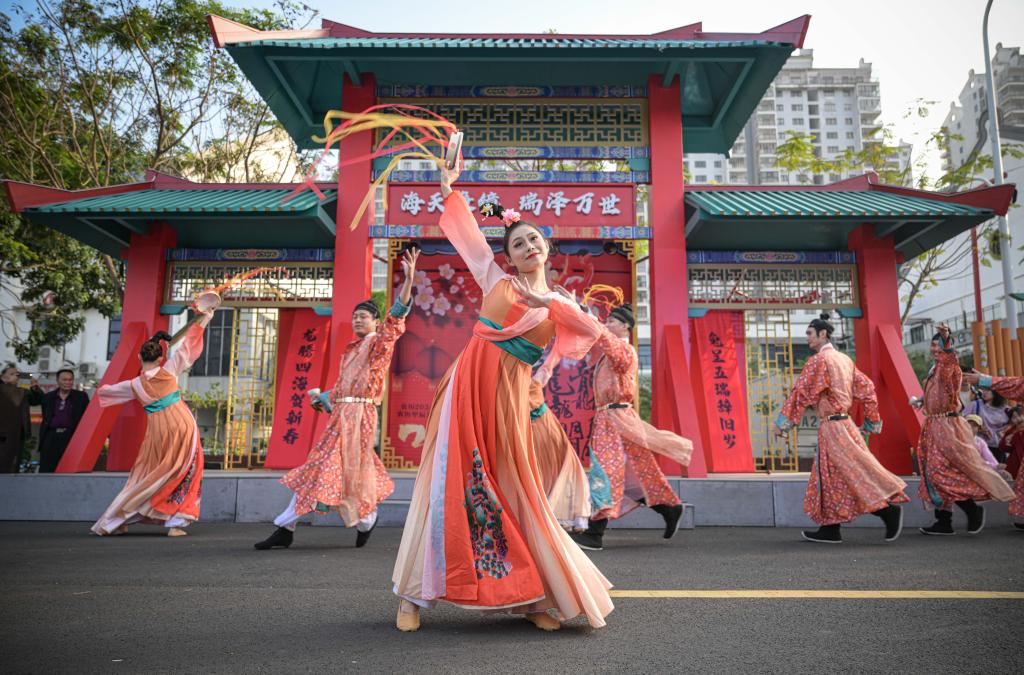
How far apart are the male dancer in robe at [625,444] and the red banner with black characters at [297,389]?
406cm

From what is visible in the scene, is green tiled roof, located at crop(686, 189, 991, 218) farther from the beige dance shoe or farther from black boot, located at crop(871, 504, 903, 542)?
the beige dance shoe

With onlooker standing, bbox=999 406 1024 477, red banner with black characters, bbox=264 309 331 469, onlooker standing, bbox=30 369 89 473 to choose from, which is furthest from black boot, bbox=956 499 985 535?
onlooker standing, bbox=30 369 89 473

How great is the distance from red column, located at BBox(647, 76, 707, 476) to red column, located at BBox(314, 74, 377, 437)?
137 inches

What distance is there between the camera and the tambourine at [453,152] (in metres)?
3.38

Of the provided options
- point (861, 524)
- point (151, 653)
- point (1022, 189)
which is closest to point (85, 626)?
point (151, 653)

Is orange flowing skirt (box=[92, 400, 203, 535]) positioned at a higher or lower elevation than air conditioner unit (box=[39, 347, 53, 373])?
lower

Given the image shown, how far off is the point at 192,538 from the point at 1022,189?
23764 millimetres

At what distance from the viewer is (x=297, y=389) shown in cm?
965

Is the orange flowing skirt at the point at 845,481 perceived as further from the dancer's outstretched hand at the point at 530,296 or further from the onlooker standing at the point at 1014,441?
the dancer's outstretched hand at the point at 530,296

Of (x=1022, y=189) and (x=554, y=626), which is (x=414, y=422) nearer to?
(x=554, y=626)

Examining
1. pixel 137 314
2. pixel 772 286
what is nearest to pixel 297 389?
pixel 137 314

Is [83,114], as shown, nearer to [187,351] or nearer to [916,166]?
[187,351]

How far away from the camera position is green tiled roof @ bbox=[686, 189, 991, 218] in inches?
326

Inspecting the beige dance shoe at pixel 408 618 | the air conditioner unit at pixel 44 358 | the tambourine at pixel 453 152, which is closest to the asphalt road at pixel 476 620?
the beige dance shoe at pixel 408 618
